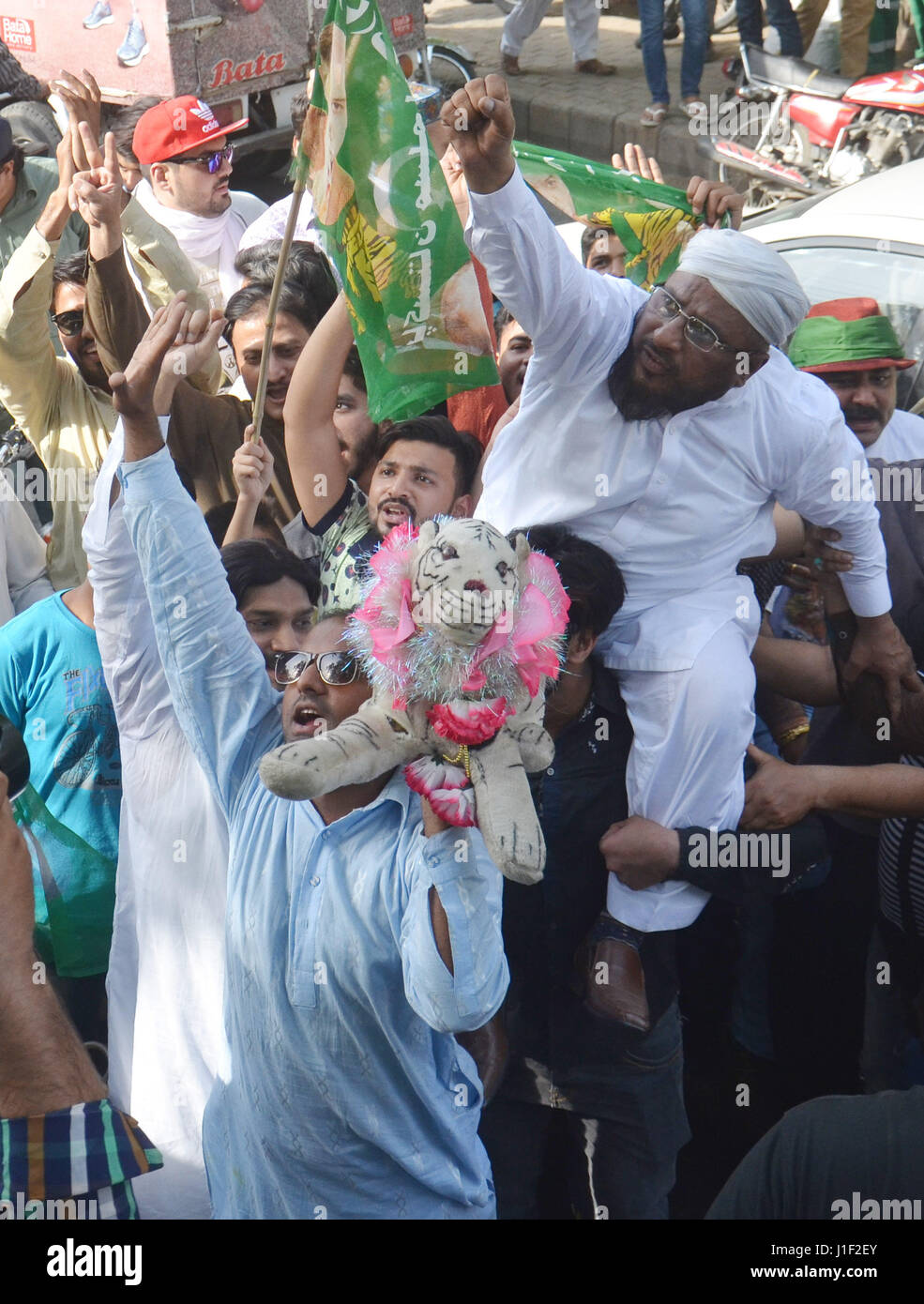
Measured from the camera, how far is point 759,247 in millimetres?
2381

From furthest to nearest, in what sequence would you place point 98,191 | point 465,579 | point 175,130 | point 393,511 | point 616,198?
point 175,130 < point 616,198 < point 98,191 < point 393,511 < point 465,579

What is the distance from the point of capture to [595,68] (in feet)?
31.3

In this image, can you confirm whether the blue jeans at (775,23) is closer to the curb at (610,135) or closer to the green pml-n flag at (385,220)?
the curb at (610,135)

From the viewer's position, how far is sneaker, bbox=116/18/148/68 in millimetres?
7219

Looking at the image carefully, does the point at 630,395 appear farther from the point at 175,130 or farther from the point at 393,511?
the point at 175,130

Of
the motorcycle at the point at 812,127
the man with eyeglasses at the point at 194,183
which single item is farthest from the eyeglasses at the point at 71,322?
the motorcycle at the point at 812,127

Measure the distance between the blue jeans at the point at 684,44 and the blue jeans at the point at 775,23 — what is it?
242 millimetres

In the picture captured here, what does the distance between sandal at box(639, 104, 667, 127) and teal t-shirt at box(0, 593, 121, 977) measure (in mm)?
6889

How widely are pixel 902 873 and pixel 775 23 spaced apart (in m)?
7.21

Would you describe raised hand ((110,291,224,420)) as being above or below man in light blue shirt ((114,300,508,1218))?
above

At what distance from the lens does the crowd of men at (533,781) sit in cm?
185

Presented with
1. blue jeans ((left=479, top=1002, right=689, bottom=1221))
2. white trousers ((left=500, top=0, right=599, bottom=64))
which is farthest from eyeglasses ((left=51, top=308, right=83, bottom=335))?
white trousers ((left=500, top=0, right=599, bottom=64))

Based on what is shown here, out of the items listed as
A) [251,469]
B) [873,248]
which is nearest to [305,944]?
[251,469]

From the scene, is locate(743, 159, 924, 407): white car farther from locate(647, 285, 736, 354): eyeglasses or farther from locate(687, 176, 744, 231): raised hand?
locate(647, 285, 736, 354): eyeglasses
